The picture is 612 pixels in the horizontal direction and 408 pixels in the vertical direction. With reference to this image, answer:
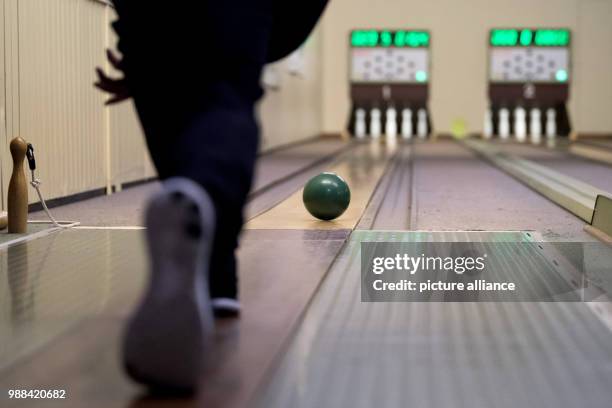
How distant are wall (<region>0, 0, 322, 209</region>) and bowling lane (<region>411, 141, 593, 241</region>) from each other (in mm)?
1615

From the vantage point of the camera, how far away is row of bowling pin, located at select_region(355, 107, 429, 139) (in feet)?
40.7

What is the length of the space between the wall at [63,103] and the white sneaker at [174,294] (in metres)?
2.36

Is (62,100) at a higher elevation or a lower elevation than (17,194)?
higher

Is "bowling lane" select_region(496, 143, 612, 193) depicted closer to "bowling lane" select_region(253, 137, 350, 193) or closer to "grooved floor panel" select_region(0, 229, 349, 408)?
"bowling lane" select_region(253, 137, 350, 193)

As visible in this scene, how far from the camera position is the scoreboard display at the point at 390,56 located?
12297 mm

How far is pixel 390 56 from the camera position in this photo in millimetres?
12344

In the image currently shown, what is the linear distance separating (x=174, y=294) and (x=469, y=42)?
38.4 ft

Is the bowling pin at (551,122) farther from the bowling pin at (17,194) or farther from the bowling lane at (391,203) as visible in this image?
the bowling pin at (17,194)

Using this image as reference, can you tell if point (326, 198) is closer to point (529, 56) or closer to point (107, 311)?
point (107, 311)

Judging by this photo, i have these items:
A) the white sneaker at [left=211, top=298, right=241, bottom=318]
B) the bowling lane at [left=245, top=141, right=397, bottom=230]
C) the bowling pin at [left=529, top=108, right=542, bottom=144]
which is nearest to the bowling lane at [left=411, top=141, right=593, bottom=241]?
the bowling lane at [left=245, top=141, right=397, bottom=230]

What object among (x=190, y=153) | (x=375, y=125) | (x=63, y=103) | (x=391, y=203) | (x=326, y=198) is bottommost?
(x=391, y=203)

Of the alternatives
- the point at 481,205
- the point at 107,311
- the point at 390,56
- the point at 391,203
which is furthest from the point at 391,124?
the point at 107,311

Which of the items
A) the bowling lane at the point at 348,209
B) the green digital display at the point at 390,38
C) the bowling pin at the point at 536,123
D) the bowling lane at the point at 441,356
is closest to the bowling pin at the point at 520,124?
the bowling pin at the point at 536,123

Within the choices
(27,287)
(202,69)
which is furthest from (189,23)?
(27,287)
